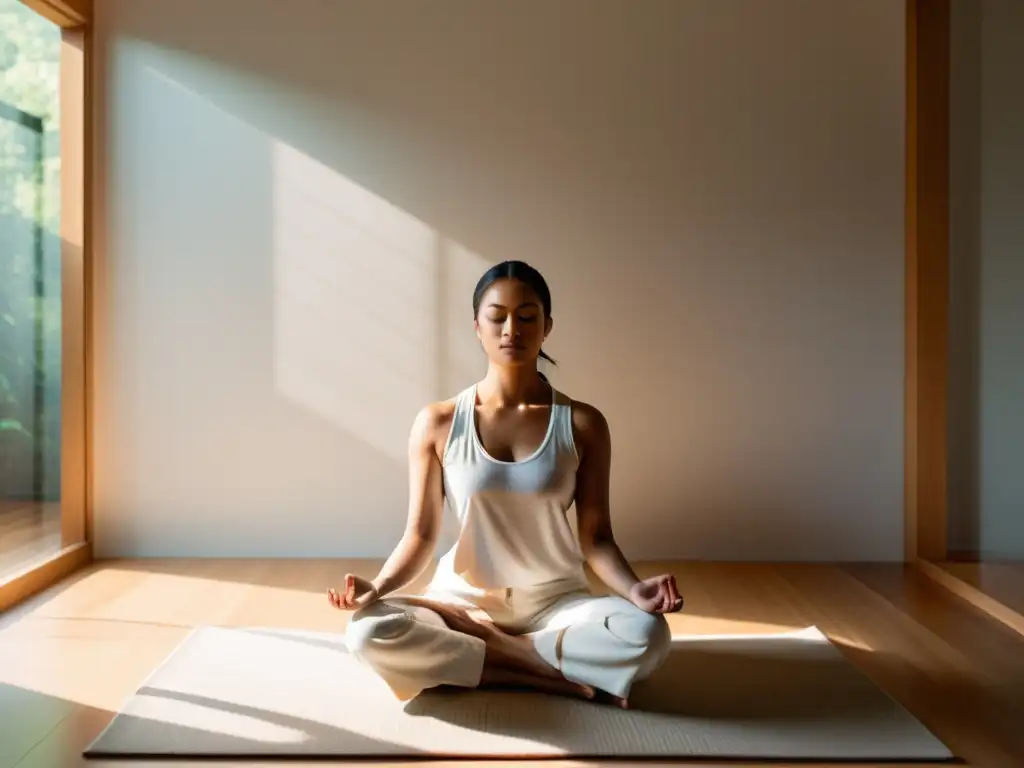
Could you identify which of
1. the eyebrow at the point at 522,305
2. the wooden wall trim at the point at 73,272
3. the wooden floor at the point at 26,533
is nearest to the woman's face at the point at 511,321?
the eyebrow at the point at 522,305

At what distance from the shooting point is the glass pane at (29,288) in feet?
11.9

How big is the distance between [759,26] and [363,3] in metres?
1.53

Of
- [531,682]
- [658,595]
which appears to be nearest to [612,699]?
[531,682]

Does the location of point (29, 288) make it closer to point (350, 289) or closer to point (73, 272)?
point (73, 272)

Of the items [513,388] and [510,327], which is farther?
[513,388]

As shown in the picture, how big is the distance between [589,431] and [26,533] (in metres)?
2.17

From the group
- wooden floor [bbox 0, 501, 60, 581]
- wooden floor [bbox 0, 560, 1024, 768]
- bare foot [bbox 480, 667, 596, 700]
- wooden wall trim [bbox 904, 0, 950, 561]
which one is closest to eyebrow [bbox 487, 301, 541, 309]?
bare foot [bbox 480, 667, 596, 700]

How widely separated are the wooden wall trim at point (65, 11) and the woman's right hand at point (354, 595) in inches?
102

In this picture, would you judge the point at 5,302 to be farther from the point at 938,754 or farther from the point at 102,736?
the point at 938,754

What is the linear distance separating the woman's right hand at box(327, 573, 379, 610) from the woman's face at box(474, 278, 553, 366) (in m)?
0.62

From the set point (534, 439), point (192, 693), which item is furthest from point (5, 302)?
point (534, 439)

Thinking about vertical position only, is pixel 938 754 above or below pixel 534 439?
below

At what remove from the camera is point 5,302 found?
3.62 m

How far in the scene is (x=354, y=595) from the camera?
94.3 inches
